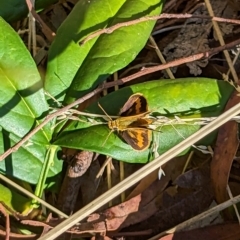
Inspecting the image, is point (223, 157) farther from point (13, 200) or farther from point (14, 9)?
point (14, 9)

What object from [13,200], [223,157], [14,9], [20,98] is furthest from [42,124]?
[223,157]

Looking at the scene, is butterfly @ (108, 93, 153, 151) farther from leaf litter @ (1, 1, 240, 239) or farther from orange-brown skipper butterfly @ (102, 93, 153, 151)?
leaf litter @ (1, 1, 240, 239)

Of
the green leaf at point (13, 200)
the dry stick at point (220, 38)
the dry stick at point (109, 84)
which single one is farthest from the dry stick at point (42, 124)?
the dry stick at point (220, 38)

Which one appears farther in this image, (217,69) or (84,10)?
(217,69)

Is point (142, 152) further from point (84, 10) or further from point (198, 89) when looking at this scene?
point (84, 10)

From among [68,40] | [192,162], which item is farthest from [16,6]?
[192,162]

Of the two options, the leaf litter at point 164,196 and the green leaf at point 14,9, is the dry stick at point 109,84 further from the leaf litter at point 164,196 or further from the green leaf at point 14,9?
the green leaf at point 14,9

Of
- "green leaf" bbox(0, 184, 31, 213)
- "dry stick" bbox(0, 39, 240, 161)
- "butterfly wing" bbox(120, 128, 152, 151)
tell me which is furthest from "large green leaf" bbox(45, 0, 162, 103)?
"green leaf" bbox(0, 184, 31, 213)
